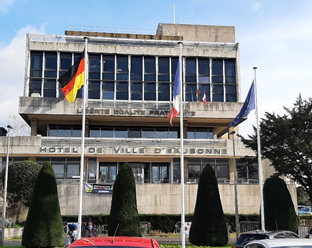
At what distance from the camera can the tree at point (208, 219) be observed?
22375mm

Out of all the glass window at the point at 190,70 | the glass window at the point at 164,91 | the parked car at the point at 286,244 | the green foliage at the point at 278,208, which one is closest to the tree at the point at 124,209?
the green foliage at the point at 278,208

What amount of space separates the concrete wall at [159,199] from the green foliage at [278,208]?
9587 mm

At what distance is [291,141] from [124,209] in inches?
470

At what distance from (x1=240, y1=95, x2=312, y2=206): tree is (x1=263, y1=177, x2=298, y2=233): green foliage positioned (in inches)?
84.9

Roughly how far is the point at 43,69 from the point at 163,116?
13.2 m

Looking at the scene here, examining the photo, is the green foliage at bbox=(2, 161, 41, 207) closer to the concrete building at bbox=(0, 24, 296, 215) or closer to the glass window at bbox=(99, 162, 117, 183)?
the concrete building at bbox=(0, 24, 296, 215)

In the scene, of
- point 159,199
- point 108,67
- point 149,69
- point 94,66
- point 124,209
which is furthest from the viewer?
point 149,69

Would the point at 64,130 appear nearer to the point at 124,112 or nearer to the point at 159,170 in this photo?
the point at 124,112

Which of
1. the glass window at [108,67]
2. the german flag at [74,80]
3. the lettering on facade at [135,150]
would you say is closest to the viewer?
the german flag at [74,80]

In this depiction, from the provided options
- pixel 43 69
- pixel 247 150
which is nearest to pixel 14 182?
pixel 43 69

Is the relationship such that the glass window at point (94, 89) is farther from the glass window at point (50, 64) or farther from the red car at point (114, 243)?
the red car at point (114, 243)

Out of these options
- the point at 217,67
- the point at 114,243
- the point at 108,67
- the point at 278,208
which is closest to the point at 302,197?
the point at 217,67

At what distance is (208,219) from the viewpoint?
22.8 m

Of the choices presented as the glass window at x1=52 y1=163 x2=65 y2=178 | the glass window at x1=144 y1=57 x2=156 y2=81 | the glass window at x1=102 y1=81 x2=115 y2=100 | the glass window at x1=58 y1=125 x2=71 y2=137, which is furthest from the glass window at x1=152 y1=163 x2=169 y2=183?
the glass window at x1=58 y1=125 x2=71 y2=137
